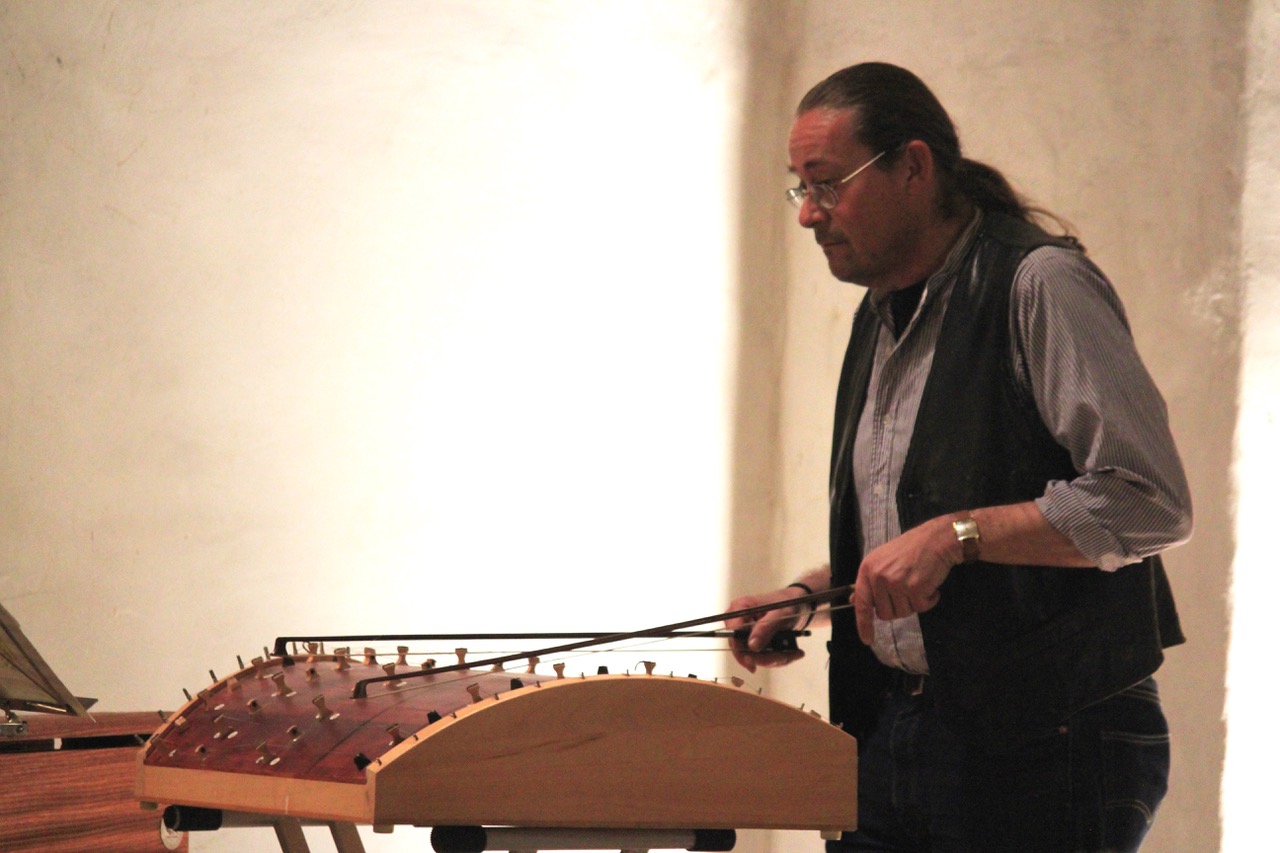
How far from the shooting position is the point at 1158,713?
1.73 meters

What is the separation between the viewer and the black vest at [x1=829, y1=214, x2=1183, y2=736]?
1679 mm

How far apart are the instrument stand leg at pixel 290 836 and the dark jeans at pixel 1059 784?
2.88 ft

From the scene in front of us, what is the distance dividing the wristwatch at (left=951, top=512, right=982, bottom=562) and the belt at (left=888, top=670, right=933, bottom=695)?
8.8 inches

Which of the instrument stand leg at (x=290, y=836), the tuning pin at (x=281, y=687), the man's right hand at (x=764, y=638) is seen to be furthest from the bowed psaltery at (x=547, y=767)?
the man's right hand at (x=764, y=638)

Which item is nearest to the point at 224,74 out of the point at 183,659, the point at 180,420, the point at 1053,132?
the point at 180,420

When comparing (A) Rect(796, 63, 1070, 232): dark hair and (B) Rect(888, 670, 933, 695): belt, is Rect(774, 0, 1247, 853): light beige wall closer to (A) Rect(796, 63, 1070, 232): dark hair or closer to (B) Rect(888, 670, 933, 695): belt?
(A) Rect(796, 63, 1070, 232): dark hair

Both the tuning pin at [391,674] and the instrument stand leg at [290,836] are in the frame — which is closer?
the tuning pin at [391,674]

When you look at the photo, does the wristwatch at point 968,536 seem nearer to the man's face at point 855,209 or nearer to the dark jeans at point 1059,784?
the dark jeans at point 1059,784

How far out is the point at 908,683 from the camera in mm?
1841

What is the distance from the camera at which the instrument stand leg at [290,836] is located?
73.1 inches

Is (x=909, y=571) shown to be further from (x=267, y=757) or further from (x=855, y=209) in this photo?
(x=267, y=757)

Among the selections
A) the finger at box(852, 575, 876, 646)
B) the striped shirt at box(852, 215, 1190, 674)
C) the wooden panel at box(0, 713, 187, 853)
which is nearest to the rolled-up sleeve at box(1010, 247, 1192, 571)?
the striped shirt at box(852, 215, 1190, 674)

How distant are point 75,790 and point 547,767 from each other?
1.19 meters

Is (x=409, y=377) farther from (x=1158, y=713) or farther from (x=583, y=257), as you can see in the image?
(x=1158, y=713)
